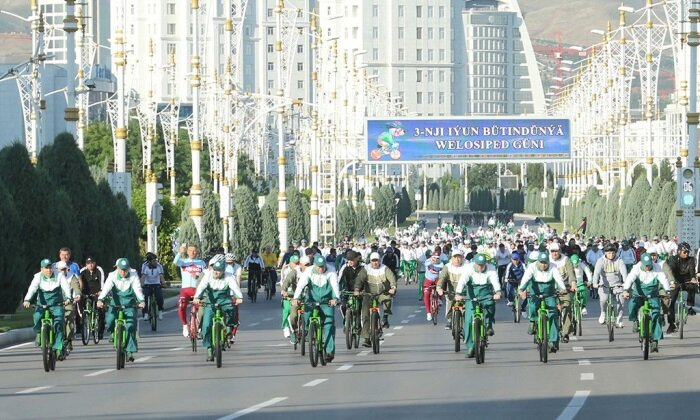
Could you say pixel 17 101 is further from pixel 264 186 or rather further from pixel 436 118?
pixel 436 118

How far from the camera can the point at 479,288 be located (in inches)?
1054

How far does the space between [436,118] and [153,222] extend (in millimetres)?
54428

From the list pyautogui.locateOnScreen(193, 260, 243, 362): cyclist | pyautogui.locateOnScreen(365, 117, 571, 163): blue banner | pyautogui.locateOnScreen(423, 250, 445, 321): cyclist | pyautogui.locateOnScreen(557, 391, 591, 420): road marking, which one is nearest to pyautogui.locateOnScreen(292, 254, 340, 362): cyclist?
pyautogui.locateOnScreen(193, 260, 243, 362): cyclist

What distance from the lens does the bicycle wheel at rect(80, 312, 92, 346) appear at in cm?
3241

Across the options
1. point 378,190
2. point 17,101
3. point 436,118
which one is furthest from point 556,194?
point 436,118

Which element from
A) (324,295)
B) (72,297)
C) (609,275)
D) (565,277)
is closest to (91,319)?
(72,297)

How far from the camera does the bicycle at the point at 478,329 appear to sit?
85.8 ft

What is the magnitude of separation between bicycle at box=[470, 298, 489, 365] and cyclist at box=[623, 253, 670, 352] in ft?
8.10

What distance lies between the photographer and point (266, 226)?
84.2 metres

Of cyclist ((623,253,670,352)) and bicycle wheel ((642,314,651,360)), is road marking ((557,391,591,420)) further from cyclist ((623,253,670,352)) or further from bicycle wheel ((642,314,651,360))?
cyclist ((623,253,670,352))

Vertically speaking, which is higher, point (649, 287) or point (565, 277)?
point (565, 277)

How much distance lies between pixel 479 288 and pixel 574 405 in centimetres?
759

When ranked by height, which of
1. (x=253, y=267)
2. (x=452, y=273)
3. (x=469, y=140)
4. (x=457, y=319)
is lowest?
(x=457, y=319)

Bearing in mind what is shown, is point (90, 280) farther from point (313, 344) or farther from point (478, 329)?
point (478, 329)
